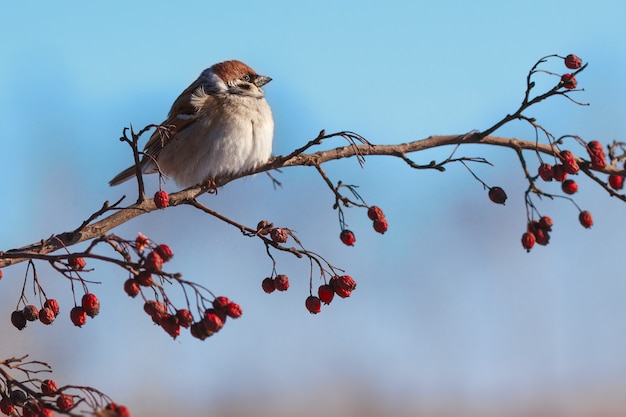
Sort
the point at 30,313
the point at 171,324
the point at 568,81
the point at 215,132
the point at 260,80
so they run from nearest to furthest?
the point at 171,324, the point at 30,313, the point at 568,81, the point at 215,132, the point at 260,80

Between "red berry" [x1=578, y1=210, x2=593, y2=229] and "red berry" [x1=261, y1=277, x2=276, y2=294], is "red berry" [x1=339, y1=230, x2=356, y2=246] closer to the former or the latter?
"red berry" [x1=261, y1=277, x2=276, y2=294]

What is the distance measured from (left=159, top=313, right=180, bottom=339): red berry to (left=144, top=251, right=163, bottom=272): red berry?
0.93 ft

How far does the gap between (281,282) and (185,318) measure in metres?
0.63

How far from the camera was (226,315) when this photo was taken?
1.95 meters

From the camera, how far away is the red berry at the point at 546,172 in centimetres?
287

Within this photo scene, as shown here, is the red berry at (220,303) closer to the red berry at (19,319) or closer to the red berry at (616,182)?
the red berry at (19,319)

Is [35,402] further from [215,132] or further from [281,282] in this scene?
[215,132]

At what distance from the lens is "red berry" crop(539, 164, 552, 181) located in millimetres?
2871

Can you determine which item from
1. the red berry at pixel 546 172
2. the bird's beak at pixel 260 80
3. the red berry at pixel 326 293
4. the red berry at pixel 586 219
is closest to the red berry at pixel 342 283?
the red berry at pixel 326 293

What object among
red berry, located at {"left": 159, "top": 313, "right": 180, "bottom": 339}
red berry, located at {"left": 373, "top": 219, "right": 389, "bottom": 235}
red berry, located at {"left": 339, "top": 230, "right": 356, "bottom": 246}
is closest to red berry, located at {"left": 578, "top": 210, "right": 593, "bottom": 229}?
red berry, located at {"left": 373, "top": 219, "right": 389, "bottom": 235}

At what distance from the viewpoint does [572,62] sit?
2.94 meters

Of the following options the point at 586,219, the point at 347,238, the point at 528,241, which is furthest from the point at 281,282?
the point at 586,219

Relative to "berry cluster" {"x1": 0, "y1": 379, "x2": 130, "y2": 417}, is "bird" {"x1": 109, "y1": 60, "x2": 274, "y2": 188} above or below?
above

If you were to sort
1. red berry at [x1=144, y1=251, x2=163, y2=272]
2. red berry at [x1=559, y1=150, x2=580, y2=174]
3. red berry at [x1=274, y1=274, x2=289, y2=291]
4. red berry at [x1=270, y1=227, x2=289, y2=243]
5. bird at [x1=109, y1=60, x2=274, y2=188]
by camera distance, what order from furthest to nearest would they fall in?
bird at [x1=109, y1=60, x2=274, y2=188], red berry at [x1=559, y1=150, x2=580, y2=174], red berry at [x1=274, y1=274, x2=289, y2=291], red berry at [x1=270, y1=227, x2=289, y2=243], red berry at [x1=144, y1=251, x2=163, y2=272]
